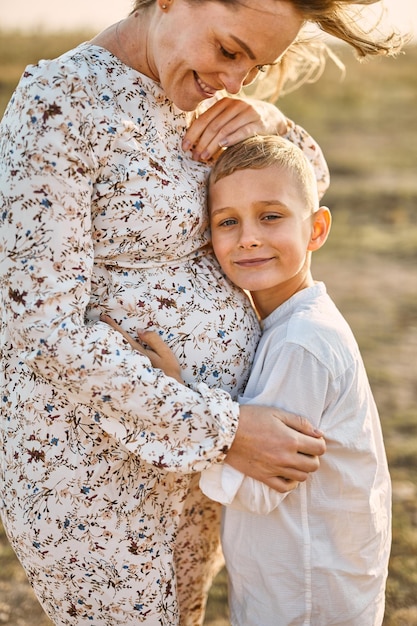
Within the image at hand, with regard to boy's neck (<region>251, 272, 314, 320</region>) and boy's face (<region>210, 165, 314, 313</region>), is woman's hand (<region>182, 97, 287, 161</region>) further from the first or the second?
boy's neck (<region>251, 272, 314, 320</region>)

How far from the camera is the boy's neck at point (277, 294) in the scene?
243cm

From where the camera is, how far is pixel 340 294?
6910 millimetres

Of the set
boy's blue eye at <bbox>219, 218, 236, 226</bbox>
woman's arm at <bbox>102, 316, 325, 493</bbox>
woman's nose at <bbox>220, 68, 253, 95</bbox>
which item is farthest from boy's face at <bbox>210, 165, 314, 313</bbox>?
woman's arm at <bbox>102, 316, 325, 493</bbox>

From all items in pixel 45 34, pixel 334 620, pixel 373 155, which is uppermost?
pixel 45 34

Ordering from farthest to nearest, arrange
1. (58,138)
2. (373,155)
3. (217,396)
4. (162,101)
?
(373,155)
(162,101)
(217,396)
(58,138)

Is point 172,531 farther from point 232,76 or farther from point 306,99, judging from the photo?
point 306,99

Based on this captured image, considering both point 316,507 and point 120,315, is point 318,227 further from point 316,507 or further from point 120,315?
point 316,507

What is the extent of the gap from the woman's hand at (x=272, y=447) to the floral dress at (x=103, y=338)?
57 millimetres

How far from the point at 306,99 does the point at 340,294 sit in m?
8.02

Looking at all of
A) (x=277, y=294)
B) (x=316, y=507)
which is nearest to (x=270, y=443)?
(x=316, y=507)

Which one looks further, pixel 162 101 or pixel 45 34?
pixel 45 34

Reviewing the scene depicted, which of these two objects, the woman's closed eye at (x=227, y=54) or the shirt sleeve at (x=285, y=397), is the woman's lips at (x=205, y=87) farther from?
the shirt sleeve at (x=285, y=397)

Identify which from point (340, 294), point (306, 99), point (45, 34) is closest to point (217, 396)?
point (340, 294)

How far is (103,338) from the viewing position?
197 cm
